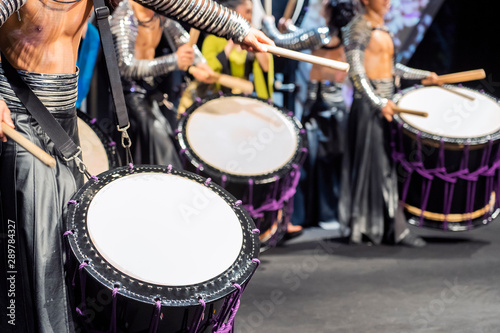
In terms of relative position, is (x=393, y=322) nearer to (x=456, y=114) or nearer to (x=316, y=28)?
(x=456, y=114)

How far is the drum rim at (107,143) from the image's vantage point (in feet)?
9.33

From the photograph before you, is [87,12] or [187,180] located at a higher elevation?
[87,12]

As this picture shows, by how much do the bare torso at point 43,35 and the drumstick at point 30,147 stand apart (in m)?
0.28

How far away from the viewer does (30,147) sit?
5.12 ft

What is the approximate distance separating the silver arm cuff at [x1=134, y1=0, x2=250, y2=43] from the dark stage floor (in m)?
1.19

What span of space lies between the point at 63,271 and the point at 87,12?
2.32 ft

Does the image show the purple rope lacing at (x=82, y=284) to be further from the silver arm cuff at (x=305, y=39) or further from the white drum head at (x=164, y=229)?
the silver arm cuff at (x=305, y=39)

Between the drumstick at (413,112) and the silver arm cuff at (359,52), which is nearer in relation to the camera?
the drumstick at (413,112)

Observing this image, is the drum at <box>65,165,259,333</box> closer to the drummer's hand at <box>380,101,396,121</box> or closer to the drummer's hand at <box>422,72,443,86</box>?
the drummer's hand at <box>380,101,396,121</box>

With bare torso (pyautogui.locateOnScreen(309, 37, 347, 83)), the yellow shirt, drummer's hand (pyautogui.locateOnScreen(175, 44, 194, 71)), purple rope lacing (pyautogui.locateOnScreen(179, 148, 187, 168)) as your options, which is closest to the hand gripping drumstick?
drummer's hand (pyautogui.locateOnScreen(175, 44, 194, 71))

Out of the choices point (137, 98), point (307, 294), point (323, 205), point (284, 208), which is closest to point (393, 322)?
point (307, 294)

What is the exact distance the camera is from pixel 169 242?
5.58 feet

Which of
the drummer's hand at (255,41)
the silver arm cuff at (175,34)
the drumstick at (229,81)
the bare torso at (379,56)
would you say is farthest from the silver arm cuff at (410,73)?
the drummer's hand at (255,41)

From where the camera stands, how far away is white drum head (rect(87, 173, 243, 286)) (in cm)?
164
